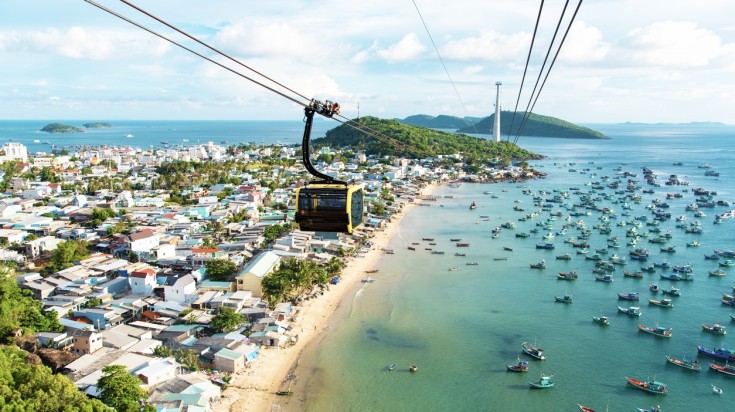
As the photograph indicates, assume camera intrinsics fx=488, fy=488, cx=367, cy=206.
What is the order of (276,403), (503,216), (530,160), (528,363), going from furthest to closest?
(530,160), (503,216), (528,363), (276,403)

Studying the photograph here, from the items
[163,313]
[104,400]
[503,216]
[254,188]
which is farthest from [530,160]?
[104,400]

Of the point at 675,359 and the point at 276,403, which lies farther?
the point at 675,359

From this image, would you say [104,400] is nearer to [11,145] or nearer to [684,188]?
[684,188]

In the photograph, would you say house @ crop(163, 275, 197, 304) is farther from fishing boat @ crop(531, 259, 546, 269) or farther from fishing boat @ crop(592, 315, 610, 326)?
fishing boat @ crop(531, 259, 546, 269)

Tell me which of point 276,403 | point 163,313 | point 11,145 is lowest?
point 276,403

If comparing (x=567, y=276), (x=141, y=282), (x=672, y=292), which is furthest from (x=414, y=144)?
(x=141, y=282)

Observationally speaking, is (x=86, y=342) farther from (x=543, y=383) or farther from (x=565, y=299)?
(x=565, y=299)
